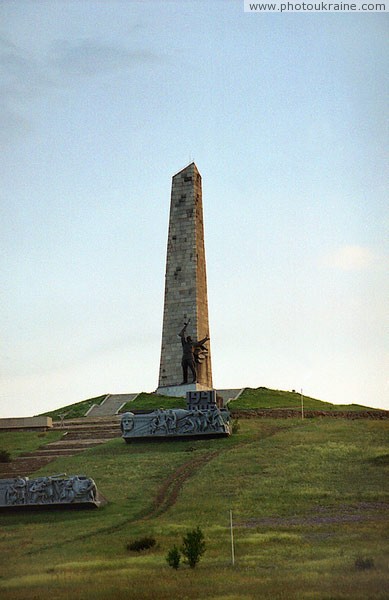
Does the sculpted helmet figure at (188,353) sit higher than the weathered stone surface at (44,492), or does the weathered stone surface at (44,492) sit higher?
the sculpted helmet figure at (188,353)

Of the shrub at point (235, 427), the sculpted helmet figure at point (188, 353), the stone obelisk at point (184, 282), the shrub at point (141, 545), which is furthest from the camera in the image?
the stone obelisk at point (184, 282)

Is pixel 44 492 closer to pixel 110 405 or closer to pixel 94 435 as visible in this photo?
pixel 94 435

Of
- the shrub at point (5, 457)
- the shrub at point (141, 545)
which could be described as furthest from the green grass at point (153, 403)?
the shrub at point (141, 545)

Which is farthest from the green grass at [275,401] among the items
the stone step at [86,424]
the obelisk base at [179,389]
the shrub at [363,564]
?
the shrub at [363,564]

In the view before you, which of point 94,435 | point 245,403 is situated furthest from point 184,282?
point 94,435

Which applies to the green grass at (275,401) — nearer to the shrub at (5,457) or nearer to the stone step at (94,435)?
the stone step at (94,435)

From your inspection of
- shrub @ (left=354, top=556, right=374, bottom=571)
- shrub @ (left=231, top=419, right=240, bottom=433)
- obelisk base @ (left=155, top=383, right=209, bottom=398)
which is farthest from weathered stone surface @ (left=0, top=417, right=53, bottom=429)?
shrub @ (left=354, top=556, right=374, bottom=571)

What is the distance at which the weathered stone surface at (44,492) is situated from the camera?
32.3 meters

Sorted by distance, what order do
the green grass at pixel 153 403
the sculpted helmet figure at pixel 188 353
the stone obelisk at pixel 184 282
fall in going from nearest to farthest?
the green grass at pixel 153 403, the sculpted helmet figure at pixel 188 353, the stone obelisk at pixel 184 282

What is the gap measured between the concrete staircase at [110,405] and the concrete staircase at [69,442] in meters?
1.61

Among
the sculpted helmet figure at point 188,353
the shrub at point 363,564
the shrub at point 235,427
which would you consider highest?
the sculpted helmet figure at point 188,353

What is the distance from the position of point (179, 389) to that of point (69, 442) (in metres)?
10.5

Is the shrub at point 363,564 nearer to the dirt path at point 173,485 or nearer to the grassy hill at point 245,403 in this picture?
the dirt path at point 173,485

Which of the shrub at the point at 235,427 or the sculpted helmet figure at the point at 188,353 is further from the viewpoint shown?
the sculpted helmet figure at the point at 188,353
